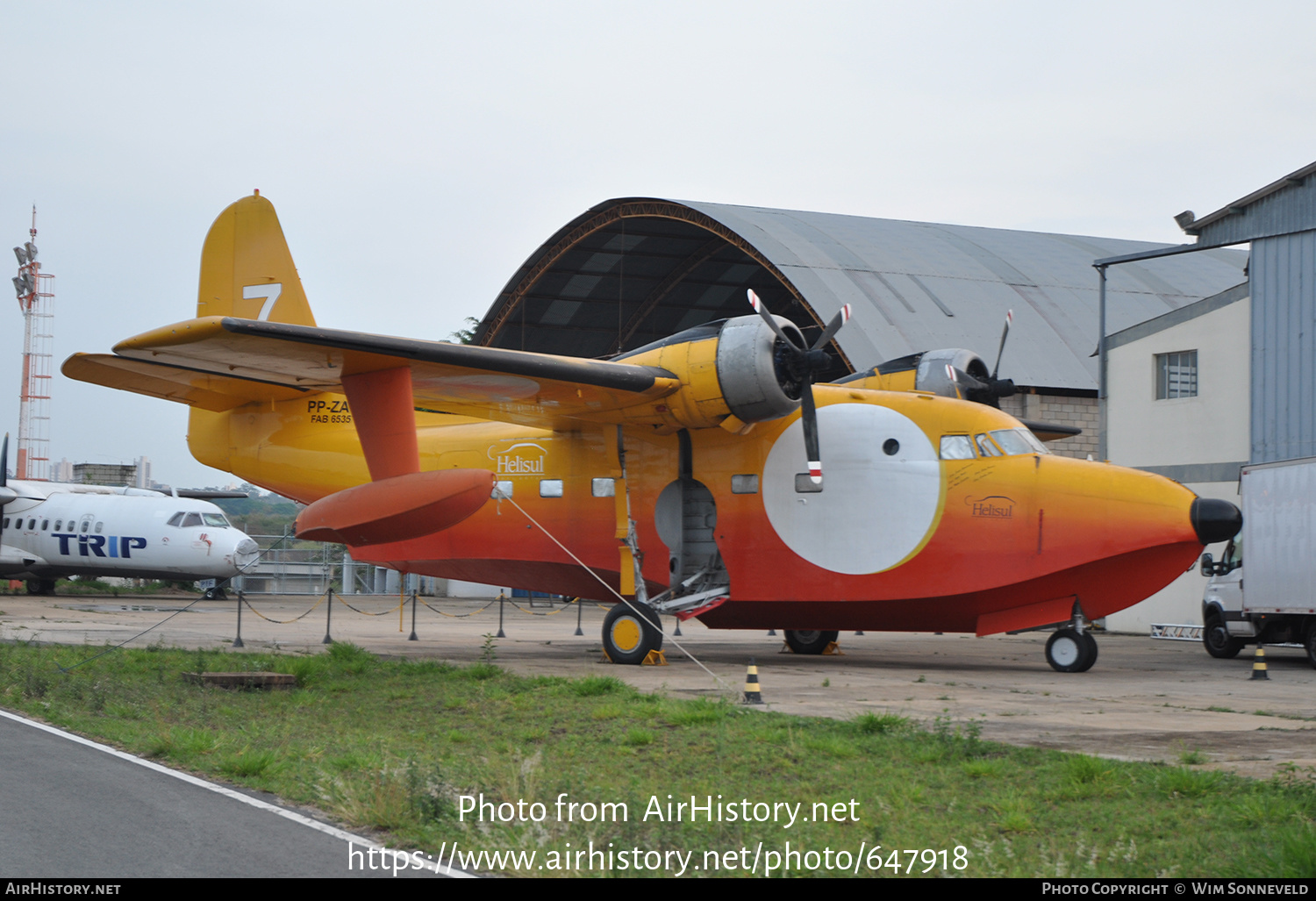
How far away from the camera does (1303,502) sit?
56.7 ft

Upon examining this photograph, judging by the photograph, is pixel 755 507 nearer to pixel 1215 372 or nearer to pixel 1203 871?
pixel 1203 871

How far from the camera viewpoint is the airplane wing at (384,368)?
Result: 523 inches

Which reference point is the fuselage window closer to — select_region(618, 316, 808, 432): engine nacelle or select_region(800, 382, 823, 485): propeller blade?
select_region(800, 382, 823, 485): propeller blade

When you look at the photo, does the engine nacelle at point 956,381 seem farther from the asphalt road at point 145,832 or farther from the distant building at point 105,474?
the distant building at point 105,474

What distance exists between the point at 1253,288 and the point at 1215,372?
2097 mm

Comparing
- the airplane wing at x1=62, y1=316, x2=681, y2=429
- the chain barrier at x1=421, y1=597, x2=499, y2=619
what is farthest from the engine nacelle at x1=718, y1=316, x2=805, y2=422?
the chain barrier at x1=421, y1=597, x2=499, y2=619

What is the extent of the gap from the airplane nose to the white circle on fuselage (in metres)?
3.19

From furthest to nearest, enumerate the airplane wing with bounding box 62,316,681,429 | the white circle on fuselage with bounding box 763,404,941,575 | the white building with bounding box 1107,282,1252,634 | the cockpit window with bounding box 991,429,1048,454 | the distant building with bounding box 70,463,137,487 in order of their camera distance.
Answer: the distant building with bounding box 70,463,137,487, the white building with bounding box 1107,282,1252,634, the white circle on fuselage with bounding box 763,404,941,575, the cockpit window with bounding box 991,429,1048,454, the airplane wing with bounding box 62,316,681,429

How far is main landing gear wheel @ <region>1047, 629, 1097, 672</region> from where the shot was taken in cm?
1509

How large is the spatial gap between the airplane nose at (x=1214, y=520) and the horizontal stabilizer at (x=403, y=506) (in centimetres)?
890

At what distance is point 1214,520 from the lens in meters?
13.8

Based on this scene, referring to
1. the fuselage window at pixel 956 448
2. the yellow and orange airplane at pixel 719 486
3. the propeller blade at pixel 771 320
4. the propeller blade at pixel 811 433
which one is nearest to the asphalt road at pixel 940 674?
the yellow and orange airplane at pixel 719 486

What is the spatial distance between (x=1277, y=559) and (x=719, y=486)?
903 cm

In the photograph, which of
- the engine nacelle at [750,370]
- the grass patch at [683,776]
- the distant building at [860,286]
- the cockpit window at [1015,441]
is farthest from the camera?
the distant building at [860,286]
